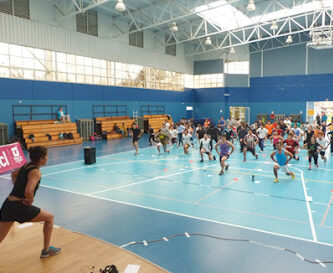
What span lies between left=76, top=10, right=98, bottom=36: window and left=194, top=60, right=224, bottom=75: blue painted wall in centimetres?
1651

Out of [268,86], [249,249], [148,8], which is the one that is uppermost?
[148,8]

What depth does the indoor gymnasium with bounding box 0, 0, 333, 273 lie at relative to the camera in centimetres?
498

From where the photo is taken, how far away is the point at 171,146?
20453 millimetres

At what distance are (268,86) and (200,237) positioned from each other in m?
34.5

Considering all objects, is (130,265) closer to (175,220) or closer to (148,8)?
(175,220)

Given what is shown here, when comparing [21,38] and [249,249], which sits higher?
[21,38]

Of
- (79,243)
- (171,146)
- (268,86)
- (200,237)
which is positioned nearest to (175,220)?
(200,237)

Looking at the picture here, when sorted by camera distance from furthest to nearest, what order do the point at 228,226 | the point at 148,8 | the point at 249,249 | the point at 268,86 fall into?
the point at 268,86 → the point at 148,8 → the point at 228,226 → the point at 249,249

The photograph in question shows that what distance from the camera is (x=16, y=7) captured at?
1986 cm

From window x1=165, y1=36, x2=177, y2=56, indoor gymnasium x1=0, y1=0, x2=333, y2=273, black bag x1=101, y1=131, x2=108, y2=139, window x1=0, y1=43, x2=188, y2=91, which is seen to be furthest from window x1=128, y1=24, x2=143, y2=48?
black bag x1=101, y1=131, x2=108, y2=139

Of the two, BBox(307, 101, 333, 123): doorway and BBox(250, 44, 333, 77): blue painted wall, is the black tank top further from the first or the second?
BBox(250, 44, 333, 77): blue painted wall

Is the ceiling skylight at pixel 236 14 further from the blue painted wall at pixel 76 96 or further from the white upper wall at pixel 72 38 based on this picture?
the blue painted wall at pixel 76 96

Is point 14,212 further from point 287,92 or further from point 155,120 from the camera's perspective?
point 287,92

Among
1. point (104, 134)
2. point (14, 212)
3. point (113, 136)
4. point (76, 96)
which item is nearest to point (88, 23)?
point (76, 96)
